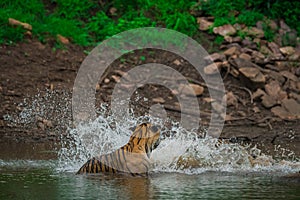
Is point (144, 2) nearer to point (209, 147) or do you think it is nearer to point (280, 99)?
point (280, 99)

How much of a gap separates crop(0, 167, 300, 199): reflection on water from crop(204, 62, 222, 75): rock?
5.37 m

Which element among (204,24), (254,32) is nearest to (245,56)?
(254,32)

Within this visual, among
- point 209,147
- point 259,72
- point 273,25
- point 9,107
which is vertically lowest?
point 209,147

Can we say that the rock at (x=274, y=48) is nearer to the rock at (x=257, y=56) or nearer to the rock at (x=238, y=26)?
the rock at (x=257, y=56)

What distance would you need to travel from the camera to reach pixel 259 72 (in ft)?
40.1

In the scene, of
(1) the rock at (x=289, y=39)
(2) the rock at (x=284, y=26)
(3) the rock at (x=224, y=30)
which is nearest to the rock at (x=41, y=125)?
(3) the rock at (x=224, y=30)

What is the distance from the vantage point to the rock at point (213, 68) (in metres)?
12.4

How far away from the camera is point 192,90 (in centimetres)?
1218

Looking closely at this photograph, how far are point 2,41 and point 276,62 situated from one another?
4953 millimetres

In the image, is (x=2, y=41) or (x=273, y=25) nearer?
(x=2, y=41)

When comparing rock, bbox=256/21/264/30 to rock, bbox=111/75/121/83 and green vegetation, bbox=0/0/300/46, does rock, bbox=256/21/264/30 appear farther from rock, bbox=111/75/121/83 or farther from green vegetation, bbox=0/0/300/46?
rock, bbox=111/75/121/83

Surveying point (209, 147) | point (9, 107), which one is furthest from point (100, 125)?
point (9, 107)

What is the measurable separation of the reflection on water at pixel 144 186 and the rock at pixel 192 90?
4.97 metres

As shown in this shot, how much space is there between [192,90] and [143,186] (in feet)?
19.4
